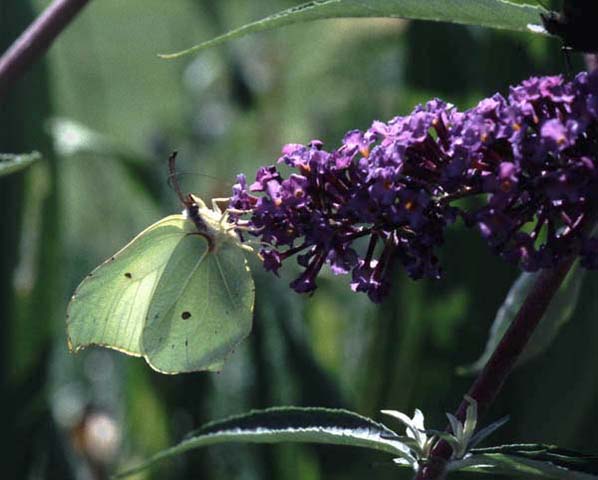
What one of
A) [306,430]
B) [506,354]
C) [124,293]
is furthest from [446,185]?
A: [124,293]

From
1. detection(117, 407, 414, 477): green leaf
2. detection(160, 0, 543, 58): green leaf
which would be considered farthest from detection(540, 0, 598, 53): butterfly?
detection(117, 407, 414, 477): green leaf

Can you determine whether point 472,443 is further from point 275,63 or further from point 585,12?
point 275,63

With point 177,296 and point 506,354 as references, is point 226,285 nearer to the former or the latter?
point 177,296

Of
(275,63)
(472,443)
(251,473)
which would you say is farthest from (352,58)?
(472,443)

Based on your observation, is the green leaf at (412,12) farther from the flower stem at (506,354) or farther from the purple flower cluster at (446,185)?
the flower stem at (506,354)

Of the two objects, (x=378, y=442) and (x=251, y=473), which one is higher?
(x=378, y=442)
